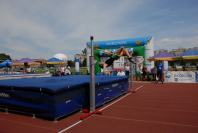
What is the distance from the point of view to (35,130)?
4.93m

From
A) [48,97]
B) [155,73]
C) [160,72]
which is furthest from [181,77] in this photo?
[48,97]

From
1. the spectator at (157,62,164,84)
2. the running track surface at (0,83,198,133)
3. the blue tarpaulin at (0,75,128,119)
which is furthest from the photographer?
the spectator at (157,62,164,84)

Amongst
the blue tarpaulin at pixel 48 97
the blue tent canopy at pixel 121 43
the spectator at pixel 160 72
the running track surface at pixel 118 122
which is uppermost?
the blue tent canopy at pixel 121 43

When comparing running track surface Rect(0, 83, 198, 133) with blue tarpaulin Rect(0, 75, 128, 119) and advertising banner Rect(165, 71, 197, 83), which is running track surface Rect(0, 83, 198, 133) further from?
advertising banner Rect(165, 71, 197, 83)

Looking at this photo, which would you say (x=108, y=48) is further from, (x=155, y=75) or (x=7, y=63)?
(x=7, y=63)

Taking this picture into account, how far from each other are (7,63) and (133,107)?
690 inches

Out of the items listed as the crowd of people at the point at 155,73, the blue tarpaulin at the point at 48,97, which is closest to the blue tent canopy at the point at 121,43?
the crowd of people at the point at 155,73

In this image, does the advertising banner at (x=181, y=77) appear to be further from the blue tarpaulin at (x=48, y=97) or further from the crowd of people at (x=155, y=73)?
the blue tarpaulin at (x=48, y=97)

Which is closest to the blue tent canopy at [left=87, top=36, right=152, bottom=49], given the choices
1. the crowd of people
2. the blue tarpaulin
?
the crowd of people

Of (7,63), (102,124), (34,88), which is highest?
(7,63)

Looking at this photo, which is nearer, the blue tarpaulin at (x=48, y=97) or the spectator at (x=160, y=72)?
the blue tarpaulin at (x=48, y=97)

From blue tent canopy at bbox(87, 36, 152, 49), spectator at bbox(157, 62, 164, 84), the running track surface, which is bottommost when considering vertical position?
the running track surface

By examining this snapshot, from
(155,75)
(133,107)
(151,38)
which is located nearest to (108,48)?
(151,38)

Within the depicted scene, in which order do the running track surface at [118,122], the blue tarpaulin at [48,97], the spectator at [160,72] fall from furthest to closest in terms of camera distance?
the spectator at [160,72], the blue tarpaulin at [48,97], the running track surface at [118,122]
